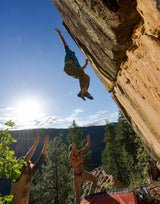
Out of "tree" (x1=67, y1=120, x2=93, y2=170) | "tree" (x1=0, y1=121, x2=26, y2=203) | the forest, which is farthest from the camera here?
"tree" (x1=67, y1=120, x2=93, y2=170)

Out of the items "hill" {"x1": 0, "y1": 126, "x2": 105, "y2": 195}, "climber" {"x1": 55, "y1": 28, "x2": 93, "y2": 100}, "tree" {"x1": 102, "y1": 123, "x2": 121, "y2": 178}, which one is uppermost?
"hill" {"x1": 0, "y1": 126, "x2": 105, "y2": 195}

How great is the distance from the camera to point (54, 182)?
53.4 feet

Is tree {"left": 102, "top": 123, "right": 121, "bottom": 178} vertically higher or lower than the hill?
lower

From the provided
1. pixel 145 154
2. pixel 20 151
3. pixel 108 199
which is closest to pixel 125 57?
pixel 108 199

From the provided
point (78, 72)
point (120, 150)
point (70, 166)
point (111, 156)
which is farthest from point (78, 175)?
point (111, 156)

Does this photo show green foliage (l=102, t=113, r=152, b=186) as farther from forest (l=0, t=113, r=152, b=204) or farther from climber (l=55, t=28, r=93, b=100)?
climber (l=55, t=28, r=93, b=100)

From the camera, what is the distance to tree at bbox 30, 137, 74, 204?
1519 centimetres

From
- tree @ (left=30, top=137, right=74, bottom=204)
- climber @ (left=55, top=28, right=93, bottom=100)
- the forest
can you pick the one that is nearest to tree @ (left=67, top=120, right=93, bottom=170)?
the forest

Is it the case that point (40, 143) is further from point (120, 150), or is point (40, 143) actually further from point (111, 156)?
point (120, 150)

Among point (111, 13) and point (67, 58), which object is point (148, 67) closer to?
point (111, 13)

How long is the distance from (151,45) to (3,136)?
116 inches

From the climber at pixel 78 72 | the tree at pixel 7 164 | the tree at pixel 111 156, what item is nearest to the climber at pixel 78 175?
the climber at pixel 78 72

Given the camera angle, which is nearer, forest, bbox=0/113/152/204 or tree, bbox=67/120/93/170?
forest, bbox=0/113/152/204

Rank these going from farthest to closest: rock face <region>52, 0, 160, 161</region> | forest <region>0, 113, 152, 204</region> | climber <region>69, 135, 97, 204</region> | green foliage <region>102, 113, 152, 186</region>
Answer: green foliage <region>102, 113, 152, 186</region>
forest <region>0, 113, 152, 204</region>
climber <region>69, 135, 97, 204</region>
rock face <region>52, 0, 160, 161</region>
